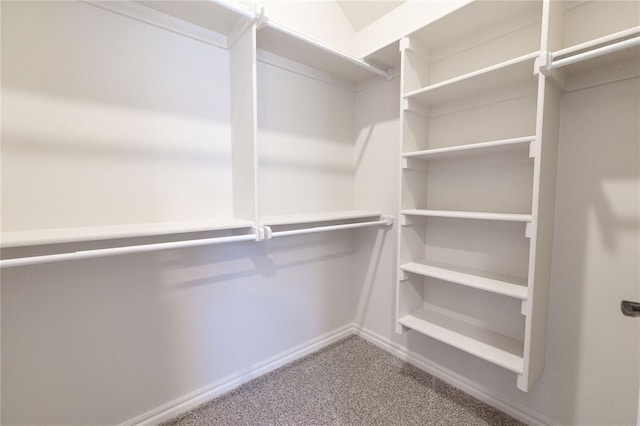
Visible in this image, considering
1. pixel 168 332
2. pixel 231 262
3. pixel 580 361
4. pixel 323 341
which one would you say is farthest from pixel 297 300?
pixel 580 361

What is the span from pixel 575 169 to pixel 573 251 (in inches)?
15.4

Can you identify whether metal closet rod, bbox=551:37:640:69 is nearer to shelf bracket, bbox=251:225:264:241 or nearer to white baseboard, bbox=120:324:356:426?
shelf bracket, bbox=251:225:264:241

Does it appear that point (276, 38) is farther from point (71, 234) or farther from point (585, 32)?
point (585, 32)

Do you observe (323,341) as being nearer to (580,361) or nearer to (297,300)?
(297,300)

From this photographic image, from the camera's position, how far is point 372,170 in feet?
7.00

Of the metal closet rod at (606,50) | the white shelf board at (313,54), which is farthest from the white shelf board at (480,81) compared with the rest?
the white shelf board at (313,54)

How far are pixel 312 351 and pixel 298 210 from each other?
43.4 inches

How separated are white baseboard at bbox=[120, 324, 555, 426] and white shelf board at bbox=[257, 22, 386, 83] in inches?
80.4

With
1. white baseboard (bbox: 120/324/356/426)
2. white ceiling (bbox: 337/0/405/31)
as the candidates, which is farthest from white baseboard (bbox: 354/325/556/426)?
white ceiling (bbox: 337/0/405/31)

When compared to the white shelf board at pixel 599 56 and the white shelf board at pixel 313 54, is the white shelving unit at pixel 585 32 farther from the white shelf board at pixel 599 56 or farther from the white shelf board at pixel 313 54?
the white shelf board at pixel 313 54

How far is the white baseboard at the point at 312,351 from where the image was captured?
4.68 feet

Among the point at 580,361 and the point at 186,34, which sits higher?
the point at 186,34

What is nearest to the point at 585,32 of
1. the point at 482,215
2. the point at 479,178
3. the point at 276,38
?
the point at 479,178

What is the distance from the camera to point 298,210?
1.95 metres
